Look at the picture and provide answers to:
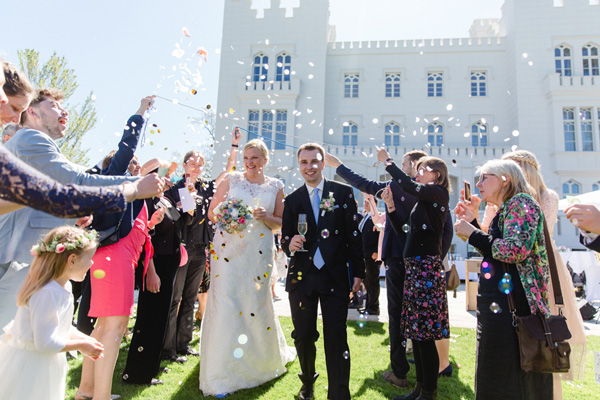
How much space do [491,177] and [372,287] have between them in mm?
5038

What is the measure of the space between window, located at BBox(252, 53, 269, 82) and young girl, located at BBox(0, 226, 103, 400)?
23933mm

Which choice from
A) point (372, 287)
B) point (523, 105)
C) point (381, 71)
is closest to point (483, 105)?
point (523, 105)

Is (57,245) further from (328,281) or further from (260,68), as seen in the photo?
(260,68)

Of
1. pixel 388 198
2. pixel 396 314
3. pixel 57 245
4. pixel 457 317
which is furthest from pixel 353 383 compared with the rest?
pixel 457 317

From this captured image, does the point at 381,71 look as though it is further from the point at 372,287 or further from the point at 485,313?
the point at 485,313

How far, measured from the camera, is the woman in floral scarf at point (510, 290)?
246 cm

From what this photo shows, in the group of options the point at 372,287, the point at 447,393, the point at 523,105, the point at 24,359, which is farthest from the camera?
the point at 523,105

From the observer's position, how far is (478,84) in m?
24.5

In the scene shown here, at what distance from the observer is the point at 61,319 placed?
2.31 metres

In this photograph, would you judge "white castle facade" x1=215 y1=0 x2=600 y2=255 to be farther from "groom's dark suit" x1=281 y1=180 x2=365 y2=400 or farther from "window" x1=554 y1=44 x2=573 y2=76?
"groom's dark suit" x1=281 y1=180 x2=365 y2=400

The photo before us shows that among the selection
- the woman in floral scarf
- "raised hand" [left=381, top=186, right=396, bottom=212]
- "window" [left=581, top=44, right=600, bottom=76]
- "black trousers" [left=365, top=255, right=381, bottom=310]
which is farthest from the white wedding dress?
"window" [left=581, top=44, right=600, bottom=76]

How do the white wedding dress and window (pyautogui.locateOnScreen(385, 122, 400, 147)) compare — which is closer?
the white wedding dress

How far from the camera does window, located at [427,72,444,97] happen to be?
24.7m

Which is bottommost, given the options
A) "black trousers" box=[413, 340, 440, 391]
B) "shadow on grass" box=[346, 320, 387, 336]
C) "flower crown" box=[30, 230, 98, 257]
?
"shadow on grass" box=[346, 320, 387, 336]
